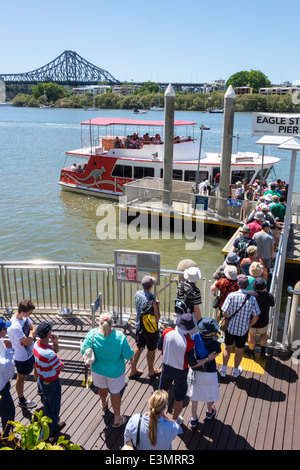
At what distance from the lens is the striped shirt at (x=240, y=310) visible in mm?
5352

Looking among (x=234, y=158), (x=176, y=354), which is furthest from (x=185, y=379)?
(x=234, y=158)

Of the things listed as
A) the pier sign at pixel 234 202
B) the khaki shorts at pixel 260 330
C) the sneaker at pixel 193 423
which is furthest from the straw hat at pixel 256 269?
the pier sign at pixel 234 202

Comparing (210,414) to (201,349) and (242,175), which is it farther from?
(242,175)

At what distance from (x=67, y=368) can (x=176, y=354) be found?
2.42m

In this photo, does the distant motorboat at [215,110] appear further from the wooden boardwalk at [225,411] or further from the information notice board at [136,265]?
the wooden boardwalk at [225,411]

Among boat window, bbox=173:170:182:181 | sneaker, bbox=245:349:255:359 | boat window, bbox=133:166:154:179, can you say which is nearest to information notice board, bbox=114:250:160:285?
sneaker, bbox=245:349:255:359

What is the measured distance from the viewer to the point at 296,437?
15.5 feet

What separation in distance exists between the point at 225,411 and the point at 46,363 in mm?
2362

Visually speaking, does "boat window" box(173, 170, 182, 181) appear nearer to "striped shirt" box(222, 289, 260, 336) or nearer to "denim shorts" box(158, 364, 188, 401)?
"striped shirt" box(222, 289, 260, 336)

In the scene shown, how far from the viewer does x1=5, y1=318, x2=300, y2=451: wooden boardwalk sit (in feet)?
15.4

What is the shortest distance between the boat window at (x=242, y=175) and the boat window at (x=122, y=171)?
5321 millimetres

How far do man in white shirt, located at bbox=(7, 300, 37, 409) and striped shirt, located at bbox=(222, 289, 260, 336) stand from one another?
2.49 metres

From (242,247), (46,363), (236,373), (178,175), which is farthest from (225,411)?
(178,175)

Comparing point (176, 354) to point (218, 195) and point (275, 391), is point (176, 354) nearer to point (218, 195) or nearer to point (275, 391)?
point (275, 391)
